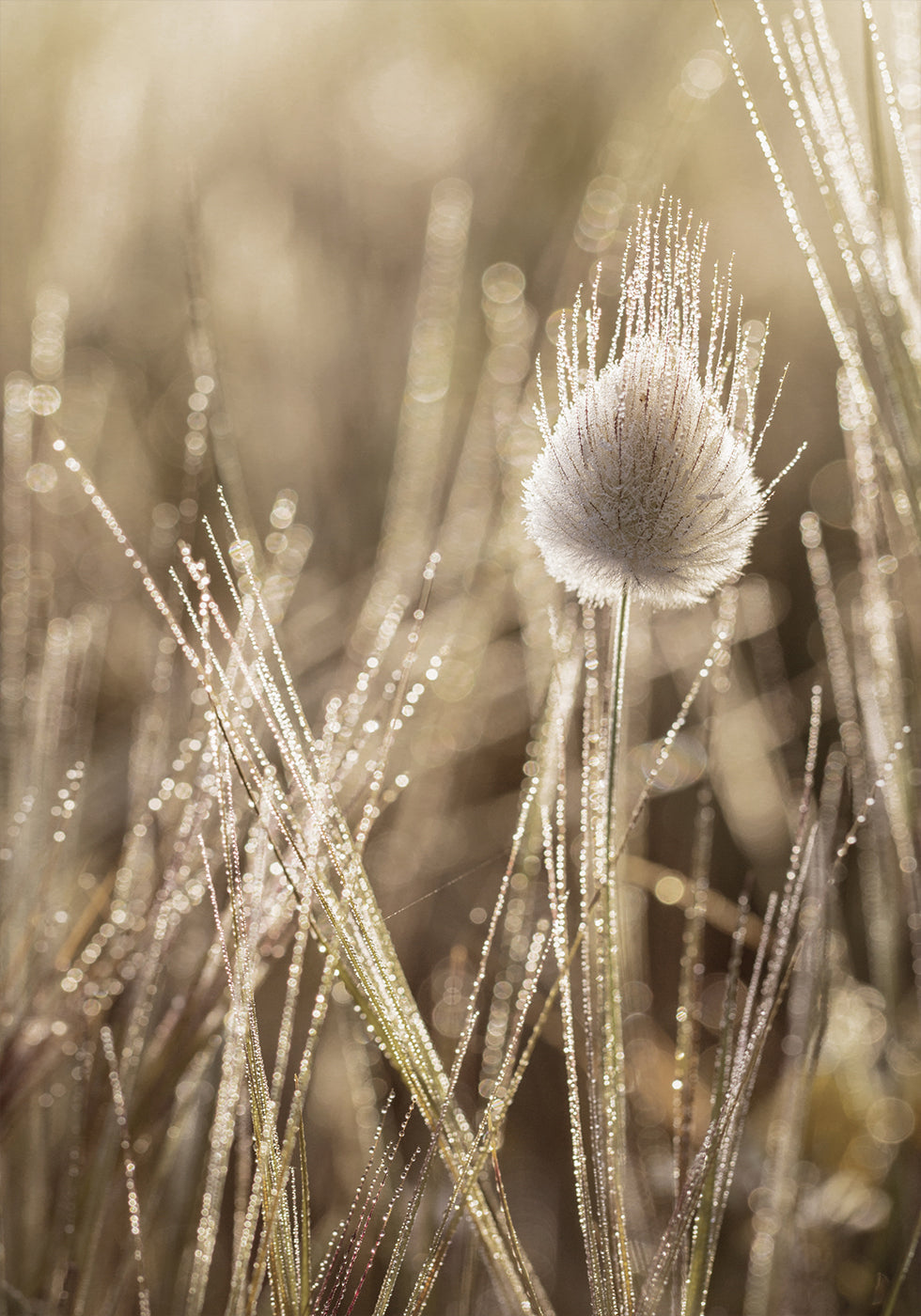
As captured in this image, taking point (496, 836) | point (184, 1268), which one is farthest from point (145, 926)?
point (496, 836)

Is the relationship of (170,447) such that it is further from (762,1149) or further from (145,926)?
(762,1149)

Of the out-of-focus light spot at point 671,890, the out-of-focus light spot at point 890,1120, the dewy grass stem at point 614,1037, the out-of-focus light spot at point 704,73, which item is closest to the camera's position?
the dewy grass stem at point 614,1037

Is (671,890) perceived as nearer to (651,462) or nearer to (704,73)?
(651,462)

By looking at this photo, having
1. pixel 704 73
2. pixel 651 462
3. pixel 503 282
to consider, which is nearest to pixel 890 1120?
pixel 651 462

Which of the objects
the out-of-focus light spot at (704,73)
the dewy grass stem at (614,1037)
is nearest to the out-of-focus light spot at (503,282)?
the out-of-focus light spot at (704,73)

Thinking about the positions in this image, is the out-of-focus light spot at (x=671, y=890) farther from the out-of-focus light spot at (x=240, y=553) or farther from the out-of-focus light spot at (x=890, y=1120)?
the out-of-focus light spot at (x=240, y=553)

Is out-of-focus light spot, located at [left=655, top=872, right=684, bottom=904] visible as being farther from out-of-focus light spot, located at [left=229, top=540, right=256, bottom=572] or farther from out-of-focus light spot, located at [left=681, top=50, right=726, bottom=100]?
out-of-focus light spot, located at [left=681, top=50, right=726, bottom=100]
